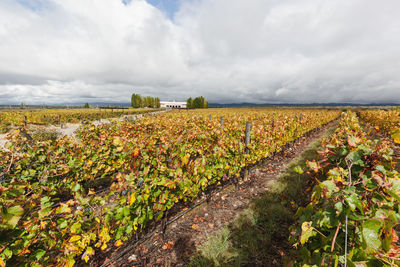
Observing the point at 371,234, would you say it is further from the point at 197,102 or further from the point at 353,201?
the point at 197,102

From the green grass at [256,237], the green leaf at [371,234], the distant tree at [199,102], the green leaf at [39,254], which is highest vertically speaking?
the distant tree at [199,102]

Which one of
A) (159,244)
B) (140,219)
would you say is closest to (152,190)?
(140,219)

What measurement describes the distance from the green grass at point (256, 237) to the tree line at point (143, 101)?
88332 mm

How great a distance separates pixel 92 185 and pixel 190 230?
3656 mm

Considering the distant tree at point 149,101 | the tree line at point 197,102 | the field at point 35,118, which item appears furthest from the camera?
the distant tree at point 149,101

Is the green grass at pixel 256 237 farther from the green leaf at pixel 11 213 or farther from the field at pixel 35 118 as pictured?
the field at pixel 35 118

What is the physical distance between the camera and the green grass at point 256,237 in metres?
2.66

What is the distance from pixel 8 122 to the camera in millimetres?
16672

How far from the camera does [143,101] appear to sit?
87.2 m

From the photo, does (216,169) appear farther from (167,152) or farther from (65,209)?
(65,209)

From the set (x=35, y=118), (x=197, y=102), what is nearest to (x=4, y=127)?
(x=35, y=118)

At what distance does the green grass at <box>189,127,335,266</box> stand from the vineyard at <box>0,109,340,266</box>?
0.98 metres

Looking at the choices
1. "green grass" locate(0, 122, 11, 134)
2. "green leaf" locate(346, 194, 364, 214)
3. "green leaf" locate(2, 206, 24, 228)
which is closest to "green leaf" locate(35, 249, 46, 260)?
"green leaf" locate(2, 206, 24, 228)

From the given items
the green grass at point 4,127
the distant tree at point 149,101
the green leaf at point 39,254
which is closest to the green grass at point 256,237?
the green leaf at point 39,254
